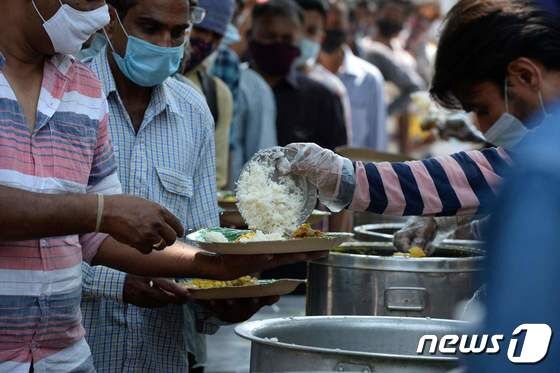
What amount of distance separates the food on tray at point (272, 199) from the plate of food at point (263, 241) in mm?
41

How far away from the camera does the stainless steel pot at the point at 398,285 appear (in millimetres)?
4332

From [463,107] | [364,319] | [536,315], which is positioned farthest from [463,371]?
[463,107]

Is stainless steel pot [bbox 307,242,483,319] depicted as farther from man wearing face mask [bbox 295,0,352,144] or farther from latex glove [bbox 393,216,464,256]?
man wearing face mask [bbox 295,0,352,144]

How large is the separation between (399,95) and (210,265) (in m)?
10.9

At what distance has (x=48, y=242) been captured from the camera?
3.14m

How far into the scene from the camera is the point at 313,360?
2900 millimetres

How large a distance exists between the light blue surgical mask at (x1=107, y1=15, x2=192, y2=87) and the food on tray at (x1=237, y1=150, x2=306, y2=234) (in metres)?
0.70

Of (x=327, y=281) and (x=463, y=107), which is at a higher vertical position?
(x=463, y=107)

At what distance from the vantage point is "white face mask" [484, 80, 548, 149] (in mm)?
3660

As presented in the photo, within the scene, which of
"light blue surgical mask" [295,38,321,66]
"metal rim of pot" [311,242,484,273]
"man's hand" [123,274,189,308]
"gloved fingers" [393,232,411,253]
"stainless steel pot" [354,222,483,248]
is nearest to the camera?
"man's hand" [123,274,189,308]

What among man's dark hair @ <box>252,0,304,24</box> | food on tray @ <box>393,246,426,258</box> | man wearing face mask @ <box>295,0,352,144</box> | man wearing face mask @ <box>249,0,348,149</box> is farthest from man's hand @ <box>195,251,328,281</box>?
man wearing face mask @ <box>295,0,352,144</box>

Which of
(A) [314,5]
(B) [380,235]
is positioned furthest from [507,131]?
(A) [314,5]

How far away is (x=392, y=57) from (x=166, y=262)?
1058 centimetres

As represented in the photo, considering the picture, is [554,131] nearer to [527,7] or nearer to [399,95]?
[527,7]
